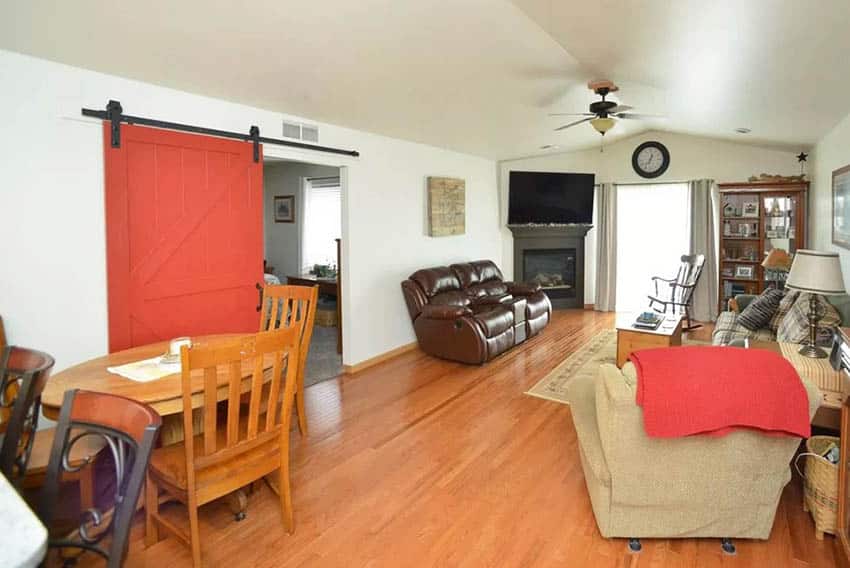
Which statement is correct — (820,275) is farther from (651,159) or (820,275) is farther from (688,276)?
(651,159)

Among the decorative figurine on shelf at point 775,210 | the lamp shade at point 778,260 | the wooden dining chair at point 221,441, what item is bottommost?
the wooden dining chair at point 221,441

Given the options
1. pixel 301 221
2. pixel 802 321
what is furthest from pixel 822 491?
pixel 301 221

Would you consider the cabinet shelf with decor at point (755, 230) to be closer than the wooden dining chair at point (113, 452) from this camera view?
No

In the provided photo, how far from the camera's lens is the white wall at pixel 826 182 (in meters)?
4.16

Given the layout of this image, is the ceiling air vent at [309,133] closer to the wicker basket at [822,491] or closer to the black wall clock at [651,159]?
the wicker basket at [822,491]

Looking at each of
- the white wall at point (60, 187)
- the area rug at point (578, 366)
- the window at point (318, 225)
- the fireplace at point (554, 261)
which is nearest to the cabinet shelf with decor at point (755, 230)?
the area rug at point (578, 366)

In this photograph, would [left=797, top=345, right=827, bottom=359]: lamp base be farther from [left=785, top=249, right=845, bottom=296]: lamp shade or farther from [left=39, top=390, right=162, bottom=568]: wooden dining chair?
[left=39, top=390, right=162, bottom=568]: wooden dining chair

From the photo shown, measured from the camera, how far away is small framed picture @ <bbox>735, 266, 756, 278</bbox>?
643 centimetres

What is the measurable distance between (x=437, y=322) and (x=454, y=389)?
980mm

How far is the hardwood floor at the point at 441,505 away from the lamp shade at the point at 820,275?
1098mm

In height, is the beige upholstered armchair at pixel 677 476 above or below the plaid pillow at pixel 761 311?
below

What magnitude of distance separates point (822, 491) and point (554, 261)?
6.18 metres

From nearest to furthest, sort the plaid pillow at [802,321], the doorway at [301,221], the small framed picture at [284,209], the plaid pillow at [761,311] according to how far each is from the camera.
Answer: the plaid pillow at [802,321], the plaid pillow at [761,311], the doorway at [301,221], the small framed picture at [284,209]

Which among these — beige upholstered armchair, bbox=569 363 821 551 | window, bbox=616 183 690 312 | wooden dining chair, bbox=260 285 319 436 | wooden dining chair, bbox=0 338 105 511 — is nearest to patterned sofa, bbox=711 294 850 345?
beige upholstered armchair, bbox=569 363 821 551
